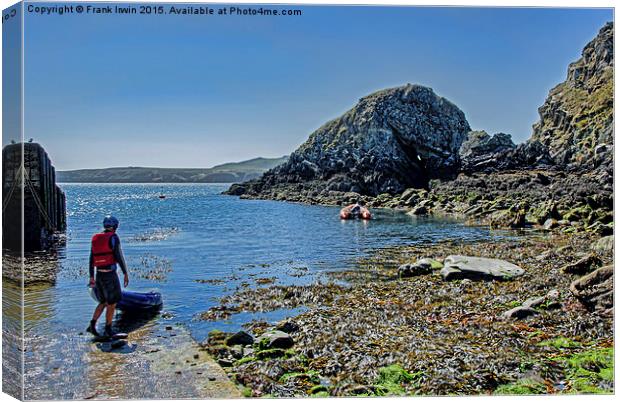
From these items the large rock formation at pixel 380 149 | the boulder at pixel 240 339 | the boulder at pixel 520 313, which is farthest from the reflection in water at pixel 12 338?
the boulder at pixel 520 313

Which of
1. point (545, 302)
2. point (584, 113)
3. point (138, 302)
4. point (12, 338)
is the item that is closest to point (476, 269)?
point (545, 302)

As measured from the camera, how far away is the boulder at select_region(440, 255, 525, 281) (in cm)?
1137

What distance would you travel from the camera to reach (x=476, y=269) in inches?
452

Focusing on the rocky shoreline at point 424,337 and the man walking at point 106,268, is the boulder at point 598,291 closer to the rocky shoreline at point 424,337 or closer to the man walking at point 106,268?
the rocky shoreline at point 424,337

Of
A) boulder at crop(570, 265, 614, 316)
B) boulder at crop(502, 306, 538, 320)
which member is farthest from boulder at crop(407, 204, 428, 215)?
boulder at crop(570, 265, 614, 316)

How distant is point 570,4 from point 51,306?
357 inches

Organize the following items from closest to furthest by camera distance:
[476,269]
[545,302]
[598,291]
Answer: [598,291] < [545,302] < [476,269]

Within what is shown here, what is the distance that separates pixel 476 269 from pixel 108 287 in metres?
6.87

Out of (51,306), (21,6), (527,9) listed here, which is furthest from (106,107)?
(527,9)

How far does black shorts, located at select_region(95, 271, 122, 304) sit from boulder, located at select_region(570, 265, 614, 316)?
7.17 metres

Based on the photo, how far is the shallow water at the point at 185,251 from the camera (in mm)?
8352

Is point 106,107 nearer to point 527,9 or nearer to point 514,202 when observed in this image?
point 527,9

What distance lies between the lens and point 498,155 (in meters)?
14.9

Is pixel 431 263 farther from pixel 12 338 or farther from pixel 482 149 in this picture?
pixel 12 338
